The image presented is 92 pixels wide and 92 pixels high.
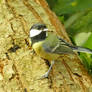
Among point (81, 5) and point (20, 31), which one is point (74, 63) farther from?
point (81, 5)

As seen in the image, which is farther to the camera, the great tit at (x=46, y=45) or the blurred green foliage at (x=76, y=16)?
the blurred green foliage at (x=76, y=16)

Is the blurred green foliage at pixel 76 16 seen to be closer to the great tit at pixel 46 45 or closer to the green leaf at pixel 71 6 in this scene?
the green leaf at pixel 71 6

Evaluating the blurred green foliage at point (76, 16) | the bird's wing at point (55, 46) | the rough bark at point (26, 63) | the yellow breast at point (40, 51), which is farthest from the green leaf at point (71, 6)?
the yellow breast at point (40, 51)

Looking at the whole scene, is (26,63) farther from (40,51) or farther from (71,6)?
(71,6)

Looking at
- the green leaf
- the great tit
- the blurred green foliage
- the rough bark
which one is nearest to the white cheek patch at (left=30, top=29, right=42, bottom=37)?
the great tit

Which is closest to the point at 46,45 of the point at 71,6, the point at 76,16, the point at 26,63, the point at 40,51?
the point at 40,51

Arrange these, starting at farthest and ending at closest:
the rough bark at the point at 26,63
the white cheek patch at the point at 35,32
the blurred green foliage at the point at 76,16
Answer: the blurred green foliage at the point at 76,16 → the white cheek patch at the point at 35,32 → the rough bark at the point at 26,63
